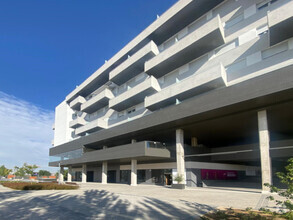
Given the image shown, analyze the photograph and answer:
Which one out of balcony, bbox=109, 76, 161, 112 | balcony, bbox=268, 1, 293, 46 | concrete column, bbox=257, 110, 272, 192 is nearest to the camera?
balcony, bbox=268, 1, 293, 46

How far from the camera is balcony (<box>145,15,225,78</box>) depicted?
82.0 ft

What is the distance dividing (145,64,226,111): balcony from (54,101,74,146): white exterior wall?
3619cm

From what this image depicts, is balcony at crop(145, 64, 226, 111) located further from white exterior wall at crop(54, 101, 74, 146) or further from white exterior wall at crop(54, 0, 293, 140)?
white exterior wall at crop(54, 101, 74, 146)

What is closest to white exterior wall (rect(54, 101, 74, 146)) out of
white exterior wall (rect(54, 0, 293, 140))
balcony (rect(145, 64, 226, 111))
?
balcony (rect(145, 64, 226, 111))

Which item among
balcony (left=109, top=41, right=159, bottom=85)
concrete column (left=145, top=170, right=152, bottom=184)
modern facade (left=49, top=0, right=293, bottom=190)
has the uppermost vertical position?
balcony (left=109, top=41, right=159, bottom=85)

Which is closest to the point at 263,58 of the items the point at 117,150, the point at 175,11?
the point at 175,11

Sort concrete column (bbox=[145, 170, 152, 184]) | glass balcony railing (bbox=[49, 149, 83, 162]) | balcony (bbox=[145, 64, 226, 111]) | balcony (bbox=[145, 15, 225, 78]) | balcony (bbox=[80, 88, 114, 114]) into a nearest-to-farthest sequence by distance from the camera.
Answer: balcony (bbox=[145, 64, 226, 111]), balcony (bbox=[145, 15, 225, 78]), concrete column (bbox=[145, 170, 152, 184]), balcony (bbox=[80, 88, 114, 114]), glass balcony railing (bbox=[49, 149, 83, 162])

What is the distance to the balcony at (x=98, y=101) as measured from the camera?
141 feet

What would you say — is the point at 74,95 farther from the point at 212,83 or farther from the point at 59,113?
the point at 212,83

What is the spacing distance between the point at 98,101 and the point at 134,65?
12.2 m

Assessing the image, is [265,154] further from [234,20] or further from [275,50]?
[234,20]

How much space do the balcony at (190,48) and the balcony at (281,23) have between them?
19.5 ft

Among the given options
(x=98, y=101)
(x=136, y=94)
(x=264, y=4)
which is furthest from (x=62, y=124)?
(x=264, y=4)

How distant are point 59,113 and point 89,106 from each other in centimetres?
2352
